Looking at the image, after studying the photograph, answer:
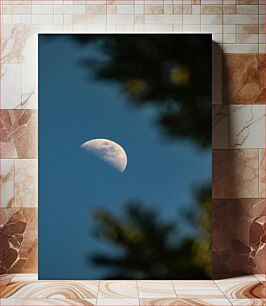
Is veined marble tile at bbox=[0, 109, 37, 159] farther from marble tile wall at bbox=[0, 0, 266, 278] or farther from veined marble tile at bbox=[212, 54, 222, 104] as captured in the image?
veined marble tile at bbox=[212, 54, 222, 104]

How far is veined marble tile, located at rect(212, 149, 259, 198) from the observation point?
125 inches

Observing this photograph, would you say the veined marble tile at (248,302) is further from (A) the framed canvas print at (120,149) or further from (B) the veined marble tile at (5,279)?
(B) the veined marble tile at (5,279)

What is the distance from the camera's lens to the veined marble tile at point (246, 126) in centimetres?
317

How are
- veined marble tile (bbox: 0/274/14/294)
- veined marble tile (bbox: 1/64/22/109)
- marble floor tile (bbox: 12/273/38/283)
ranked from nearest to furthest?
veined marble tile (bbox: 0/274/14/294), marble floor tile (bbox: 12/273/38/283), veined marble tile (bbox: 1/64/22/109)

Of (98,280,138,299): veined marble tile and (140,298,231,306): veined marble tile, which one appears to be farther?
(98,280,138,299): veined marble tile

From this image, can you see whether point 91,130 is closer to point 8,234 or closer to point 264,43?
point 8,234

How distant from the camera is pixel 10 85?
3.16m

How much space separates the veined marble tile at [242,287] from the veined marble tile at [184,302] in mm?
111

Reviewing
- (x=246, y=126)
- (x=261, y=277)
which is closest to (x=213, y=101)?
(x=246, y=126)

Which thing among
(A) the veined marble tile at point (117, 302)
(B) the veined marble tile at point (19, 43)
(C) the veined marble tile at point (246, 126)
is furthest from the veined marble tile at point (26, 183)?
(C) the veined marble tile at point (246, 126)

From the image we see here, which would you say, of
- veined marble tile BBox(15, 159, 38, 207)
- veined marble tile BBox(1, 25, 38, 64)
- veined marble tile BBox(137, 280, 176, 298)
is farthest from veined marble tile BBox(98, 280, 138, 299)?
veined marble tile BBox(1, 25, 38, 64)

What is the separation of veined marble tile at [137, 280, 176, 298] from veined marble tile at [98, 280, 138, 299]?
1.4 inches

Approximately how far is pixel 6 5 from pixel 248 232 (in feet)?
6.26

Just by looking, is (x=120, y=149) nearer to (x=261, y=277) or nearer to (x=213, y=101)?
(x=213, y=101)
